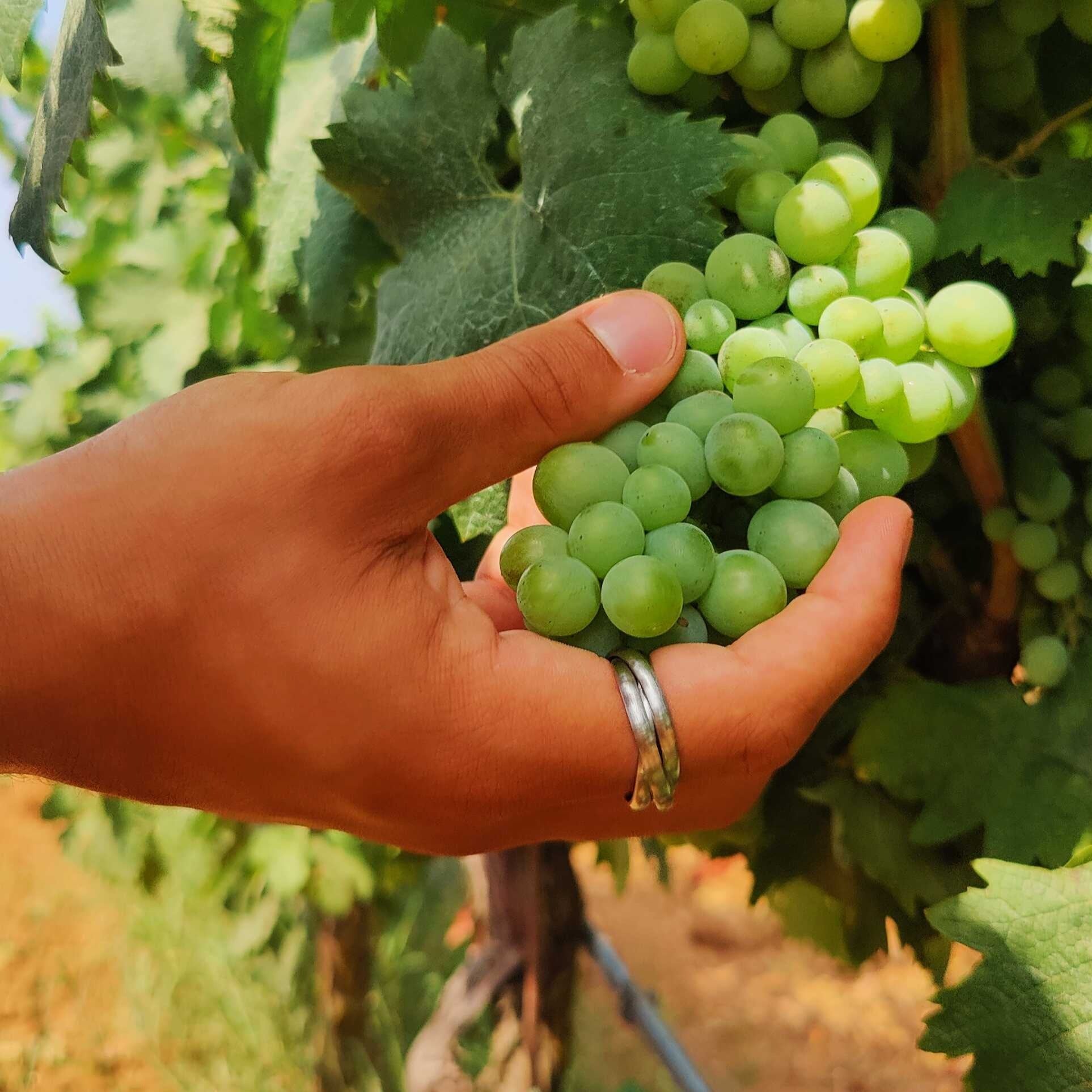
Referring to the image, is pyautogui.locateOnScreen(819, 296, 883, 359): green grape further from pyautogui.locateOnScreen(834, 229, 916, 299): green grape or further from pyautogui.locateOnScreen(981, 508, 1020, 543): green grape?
pyautogui.locateOnScreen(981, 508, 1020, 543): green grape

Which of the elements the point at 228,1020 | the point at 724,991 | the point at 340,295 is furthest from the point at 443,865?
the point at 340,295

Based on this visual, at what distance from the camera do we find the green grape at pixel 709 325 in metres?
0.61

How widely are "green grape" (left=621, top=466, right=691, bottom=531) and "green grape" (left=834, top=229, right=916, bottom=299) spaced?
0.19 m

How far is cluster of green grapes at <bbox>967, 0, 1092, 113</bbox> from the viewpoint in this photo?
0.67m

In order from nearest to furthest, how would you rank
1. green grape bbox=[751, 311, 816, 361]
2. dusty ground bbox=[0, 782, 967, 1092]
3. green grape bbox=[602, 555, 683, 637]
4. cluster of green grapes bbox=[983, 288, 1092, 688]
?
green grape bbox=[602, 555, 683, 637] → green grape bbox=[751, 311, 816, 361] → cluster of green grapes bbox=[983, 288, 1092, 688] → dusty ground bbox=[0, 782, 967, 1092]

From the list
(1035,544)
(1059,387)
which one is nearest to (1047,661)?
(1035,544)

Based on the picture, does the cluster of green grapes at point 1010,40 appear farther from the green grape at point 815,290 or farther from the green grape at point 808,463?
the green grape at point 808,463

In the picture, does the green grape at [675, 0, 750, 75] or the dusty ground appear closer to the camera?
the green grape at [675, 0, 750, 75]

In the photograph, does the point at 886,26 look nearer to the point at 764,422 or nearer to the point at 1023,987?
the point at 764,422

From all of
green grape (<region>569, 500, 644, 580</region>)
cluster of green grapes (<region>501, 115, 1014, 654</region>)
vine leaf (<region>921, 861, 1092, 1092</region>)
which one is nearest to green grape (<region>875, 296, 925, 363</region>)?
cluster of green grapes (<region>501, 115, 1014, 654</region>)

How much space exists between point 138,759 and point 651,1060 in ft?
9.67

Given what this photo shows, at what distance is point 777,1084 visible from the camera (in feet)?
10.3

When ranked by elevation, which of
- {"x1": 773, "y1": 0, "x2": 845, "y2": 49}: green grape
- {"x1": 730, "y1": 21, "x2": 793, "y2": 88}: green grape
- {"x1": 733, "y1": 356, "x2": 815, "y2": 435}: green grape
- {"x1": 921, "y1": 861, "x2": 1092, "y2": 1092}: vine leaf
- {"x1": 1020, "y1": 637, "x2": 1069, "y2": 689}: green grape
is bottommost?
{"x1": 921, "y1": 861, "x2": 1092, "y2": 1092}: vine leaf

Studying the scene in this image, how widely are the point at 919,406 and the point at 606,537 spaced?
23 cm
